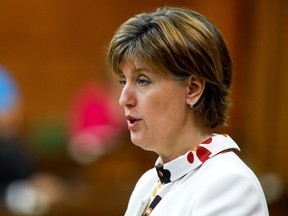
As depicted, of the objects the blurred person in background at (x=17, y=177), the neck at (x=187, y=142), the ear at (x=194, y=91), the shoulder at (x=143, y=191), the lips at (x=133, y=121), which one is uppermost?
the ear at (x=194, y=91)

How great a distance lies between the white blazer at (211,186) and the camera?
1736 millimetres

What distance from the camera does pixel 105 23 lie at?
7.02 metres

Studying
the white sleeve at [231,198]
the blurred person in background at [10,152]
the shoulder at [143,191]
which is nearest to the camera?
the white sleeve at [231,198]

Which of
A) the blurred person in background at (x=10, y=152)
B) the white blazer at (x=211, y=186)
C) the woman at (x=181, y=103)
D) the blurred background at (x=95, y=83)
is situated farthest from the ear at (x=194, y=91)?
the blurred background at (x=95, y=83)

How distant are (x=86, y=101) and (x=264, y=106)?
1616mm

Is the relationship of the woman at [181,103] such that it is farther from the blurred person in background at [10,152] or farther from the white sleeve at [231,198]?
the blurred person in background at [10,152]

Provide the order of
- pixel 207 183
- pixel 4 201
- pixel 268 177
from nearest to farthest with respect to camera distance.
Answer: pixel 207 183
pixel 4 201
pixel 268 177

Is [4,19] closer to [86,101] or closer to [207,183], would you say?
[86,101]

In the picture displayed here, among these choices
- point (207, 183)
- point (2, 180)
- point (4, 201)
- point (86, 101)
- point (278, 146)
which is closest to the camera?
point (207, 183)

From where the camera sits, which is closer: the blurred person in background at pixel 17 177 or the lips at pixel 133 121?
the lips at pixel 133 121

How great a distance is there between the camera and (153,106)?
188cm

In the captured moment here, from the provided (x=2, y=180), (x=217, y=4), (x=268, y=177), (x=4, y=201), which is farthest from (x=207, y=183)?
(x=217, y=4)

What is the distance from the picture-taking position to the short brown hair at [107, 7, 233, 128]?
1.83 meters

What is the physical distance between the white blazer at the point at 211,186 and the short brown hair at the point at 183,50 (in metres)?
A: 0.10
